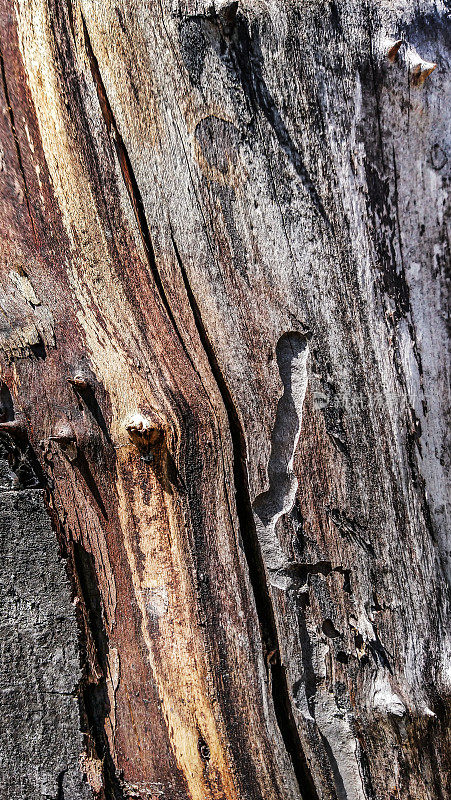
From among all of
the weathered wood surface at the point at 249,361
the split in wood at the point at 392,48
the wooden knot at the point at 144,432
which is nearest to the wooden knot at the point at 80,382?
the weathered wood surface at the point at 249,361

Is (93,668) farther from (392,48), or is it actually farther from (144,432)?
(392,48)

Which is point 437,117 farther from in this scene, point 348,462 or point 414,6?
point 348,462

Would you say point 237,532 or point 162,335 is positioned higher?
point 162,335

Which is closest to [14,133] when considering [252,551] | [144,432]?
[144,432]

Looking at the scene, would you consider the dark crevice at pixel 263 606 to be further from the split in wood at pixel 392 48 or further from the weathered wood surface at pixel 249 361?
the split in wood at pixel 392 48

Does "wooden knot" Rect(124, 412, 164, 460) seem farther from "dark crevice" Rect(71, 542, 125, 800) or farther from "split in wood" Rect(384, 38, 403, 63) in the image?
"split in wood" Rect(384, 38, 403, 63)

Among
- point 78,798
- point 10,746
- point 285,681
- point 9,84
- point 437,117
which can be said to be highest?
point 9,84

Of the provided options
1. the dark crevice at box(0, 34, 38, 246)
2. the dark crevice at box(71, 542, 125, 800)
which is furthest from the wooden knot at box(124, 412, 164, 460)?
the dark crevice at box(0, 34, 38, 246)

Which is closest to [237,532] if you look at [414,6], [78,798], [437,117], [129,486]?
[129,486]
